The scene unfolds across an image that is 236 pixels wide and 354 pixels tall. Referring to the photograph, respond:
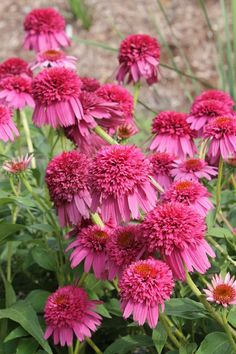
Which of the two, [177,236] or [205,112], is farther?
[205,112]

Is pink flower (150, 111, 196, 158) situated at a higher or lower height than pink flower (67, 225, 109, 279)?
higher

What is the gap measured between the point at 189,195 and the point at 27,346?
21.1 inches

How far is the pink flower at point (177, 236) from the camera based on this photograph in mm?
1475

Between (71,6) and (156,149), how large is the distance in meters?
3.91

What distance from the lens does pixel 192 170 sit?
191 centimetres

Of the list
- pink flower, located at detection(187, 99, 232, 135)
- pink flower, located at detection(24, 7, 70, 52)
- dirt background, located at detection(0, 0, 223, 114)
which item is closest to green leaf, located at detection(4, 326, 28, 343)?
pink flower, located at detection(187, 99, 232, 135)

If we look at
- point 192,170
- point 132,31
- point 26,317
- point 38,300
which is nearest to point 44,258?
point 38,300

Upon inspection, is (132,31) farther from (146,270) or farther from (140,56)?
(146,270)

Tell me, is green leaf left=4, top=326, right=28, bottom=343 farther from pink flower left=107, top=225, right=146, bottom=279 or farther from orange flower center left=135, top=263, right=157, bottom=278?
orange flower center left=135, top=263, right=157, bottom=278

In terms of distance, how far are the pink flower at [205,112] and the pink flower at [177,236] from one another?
21.6 inches

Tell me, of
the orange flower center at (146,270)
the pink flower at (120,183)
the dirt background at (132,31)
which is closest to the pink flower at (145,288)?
the orange flower center at (146,270)

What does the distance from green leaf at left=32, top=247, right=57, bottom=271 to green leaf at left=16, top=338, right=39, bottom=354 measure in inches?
9.3

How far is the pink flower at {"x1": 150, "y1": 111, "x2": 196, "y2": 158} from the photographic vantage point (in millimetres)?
2057

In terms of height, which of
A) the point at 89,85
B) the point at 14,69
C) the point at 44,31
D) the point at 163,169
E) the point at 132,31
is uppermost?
the point at 132,31
